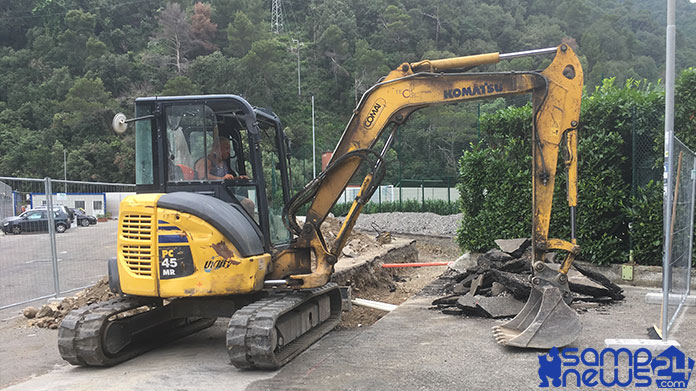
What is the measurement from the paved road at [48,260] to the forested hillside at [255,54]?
31.2m

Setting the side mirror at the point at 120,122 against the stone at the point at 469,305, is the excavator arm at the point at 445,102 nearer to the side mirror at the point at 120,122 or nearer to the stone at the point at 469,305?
the stone at the point at 469,305

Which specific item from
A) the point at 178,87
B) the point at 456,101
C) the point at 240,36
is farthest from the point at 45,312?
the point at 240,36

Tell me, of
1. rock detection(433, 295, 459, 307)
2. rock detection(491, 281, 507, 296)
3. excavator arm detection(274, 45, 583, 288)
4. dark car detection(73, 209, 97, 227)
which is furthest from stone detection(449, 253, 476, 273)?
dark car detection(73, 209, 97, 227)

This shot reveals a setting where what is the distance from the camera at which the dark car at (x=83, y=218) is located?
32.8ft

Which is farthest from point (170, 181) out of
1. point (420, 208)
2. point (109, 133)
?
point (109, 133)

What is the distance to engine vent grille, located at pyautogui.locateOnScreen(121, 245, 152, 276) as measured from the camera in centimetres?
584

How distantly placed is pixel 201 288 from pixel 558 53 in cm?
478

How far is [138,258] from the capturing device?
5898 millimetres

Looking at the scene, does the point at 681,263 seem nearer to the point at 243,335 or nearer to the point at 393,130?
the point at 393,130

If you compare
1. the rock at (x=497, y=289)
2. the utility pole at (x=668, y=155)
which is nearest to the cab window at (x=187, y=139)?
the rock at (x=497, y=289)

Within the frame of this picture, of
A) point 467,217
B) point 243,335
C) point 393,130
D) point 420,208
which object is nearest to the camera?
point 243,335

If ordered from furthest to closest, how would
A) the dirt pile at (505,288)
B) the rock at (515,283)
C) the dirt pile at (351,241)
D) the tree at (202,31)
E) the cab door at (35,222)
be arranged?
the tree at (202,31)
the dirt pile at (351,241)
the cab door at (35,222)
the dirt pile at (505,288)
the rock at (515,283)

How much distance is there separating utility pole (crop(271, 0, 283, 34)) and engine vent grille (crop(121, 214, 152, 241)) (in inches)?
3561

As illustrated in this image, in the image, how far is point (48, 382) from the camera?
5473 mm
